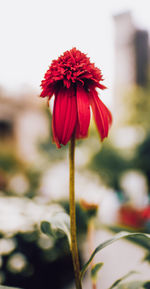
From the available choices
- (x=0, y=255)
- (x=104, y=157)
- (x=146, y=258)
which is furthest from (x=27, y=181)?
(x=146, y=258)

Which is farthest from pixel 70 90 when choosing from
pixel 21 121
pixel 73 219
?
pixel 21 121

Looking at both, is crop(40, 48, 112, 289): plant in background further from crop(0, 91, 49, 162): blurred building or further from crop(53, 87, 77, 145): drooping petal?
crop(0, 91, 49, 162): blurred building

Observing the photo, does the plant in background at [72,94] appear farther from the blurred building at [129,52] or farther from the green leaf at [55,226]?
the blurred building at [129,52]

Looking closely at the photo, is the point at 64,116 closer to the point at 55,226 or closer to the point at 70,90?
the point at 70,90

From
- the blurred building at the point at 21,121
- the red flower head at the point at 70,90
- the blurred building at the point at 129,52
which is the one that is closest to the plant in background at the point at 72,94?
the red flower head at the point at 70,90

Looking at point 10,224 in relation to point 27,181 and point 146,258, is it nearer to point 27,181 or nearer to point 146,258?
point 146,258

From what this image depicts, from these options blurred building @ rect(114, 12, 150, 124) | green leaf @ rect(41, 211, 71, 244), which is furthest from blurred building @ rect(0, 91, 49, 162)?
green leaf @ rect(41, 211, 71, 244)
